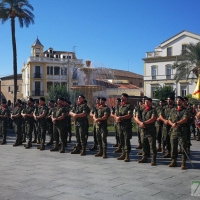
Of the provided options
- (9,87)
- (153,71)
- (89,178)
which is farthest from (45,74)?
(89,178)

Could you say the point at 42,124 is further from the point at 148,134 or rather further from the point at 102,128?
the point at 148,134

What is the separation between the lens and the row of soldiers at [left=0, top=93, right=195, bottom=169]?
8.63m

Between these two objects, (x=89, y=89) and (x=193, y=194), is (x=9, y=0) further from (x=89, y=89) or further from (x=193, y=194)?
(x=193, y=194)

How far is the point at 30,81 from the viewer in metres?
62.7

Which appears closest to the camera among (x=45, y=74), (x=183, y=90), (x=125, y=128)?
(x=125, y=128)

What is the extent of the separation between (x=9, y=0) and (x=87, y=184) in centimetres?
2776

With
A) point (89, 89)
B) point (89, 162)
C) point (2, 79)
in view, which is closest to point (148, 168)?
point (89, 162)

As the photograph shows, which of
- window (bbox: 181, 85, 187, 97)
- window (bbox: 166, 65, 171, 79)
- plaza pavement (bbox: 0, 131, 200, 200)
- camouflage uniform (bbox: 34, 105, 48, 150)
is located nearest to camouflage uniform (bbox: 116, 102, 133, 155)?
plaza pavement (bbox: 0, 131, 200, 200)

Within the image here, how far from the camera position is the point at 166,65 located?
56375 millimetres

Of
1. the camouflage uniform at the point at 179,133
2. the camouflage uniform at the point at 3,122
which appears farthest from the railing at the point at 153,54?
the camouflage uniform at the point at 179,133

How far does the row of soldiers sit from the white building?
43.3 m

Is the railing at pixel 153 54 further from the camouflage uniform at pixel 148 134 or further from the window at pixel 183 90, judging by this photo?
the camouflage uniform at pixel 148 134

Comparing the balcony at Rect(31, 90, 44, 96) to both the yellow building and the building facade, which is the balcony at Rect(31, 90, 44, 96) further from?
the building facade

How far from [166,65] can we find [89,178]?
5106 centimetres
